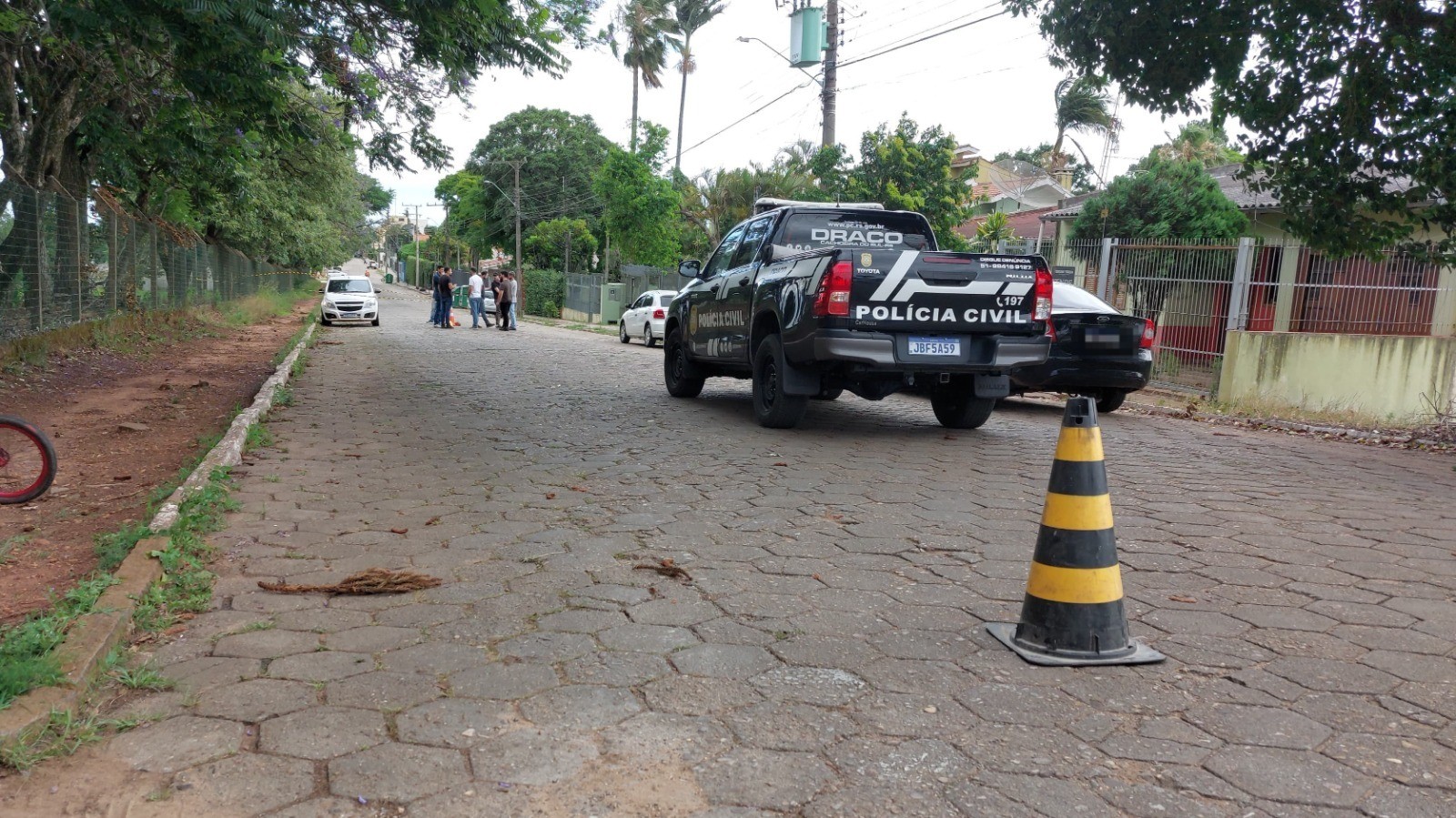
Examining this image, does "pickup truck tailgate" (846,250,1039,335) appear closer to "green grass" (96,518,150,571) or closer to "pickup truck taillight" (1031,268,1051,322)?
"pickup truck taillight" (1031,268,1051,322)

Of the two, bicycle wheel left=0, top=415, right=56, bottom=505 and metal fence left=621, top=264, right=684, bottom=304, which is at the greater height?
metal fence left=621, top=264, right=684, bottom=304

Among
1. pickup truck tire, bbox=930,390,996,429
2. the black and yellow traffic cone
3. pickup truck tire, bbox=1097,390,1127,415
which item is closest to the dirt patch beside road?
the black and yellow traffic cone

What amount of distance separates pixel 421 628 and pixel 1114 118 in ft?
136

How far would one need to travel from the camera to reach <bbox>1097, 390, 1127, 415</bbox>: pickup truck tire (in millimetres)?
10758

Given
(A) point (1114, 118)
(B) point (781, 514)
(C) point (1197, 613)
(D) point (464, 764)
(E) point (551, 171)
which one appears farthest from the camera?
(E) point (551, 171)

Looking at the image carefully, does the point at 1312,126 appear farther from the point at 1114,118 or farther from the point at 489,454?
the point at 1114,118

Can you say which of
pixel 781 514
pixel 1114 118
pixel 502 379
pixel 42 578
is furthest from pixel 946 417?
pixel 1114 118

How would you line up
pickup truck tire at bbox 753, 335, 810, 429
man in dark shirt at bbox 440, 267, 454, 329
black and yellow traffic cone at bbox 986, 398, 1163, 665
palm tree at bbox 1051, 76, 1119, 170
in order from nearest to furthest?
black and yellow traffic cone at bbox 986, 398, 1163, 665 → pickup truck tire at bbox 753, 335, 810, 429 → man in dark shirt at bbox 440, 267, 454, 329 → palm tree at bbox 1051, 76, 1119, 170

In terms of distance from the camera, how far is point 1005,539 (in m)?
5.03

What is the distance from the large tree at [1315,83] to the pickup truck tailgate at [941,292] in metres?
3.06

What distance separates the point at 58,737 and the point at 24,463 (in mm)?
3287

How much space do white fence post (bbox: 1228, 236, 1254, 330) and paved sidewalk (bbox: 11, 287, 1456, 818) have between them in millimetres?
5826

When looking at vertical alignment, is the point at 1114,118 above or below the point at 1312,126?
above

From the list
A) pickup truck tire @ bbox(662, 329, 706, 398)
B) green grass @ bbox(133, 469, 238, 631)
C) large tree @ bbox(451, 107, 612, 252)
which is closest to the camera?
green grass @ bbox(133, 469, 238, 631)
